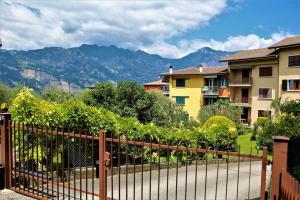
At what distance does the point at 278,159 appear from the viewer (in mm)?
5484

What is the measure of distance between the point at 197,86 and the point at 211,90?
2.76 metres

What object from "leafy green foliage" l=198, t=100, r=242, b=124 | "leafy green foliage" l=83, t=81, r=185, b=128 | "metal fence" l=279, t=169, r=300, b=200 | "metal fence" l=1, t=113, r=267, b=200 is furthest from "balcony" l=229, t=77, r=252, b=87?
"metal fence" l=279, t=169, r=300, b=200

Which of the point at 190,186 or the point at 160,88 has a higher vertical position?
the point at 160,88

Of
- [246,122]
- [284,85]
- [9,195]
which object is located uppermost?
[284,85]

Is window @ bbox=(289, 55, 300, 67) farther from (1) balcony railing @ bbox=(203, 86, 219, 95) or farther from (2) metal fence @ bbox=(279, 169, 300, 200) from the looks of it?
(2) metal fence @ bbox=(279, 169, 300, 200)

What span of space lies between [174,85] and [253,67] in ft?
48.7

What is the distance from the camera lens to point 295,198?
4.48 meters

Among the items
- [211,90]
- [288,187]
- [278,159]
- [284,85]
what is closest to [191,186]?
[278,159]

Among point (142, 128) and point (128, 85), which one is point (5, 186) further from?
point (128, 85)

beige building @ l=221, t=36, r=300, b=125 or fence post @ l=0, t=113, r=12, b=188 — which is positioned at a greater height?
beige building @ l=221, t=36, r=300, b=125

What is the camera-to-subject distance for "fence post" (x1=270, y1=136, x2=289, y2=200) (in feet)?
17.9

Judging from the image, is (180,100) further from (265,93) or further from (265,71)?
(265,71)

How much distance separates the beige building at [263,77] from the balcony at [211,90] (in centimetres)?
280

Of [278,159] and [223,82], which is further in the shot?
[223,82]
